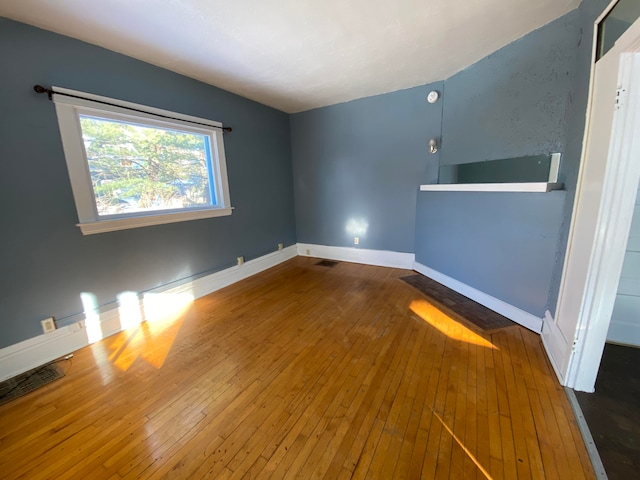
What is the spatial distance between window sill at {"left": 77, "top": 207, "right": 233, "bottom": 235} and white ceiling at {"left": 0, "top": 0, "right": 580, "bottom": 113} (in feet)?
4.82

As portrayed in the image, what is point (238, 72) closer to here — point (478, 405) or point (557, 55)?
point (557, 55)

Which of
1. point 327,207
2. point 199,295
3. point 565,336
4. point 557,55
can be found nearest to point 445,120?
point 557,55

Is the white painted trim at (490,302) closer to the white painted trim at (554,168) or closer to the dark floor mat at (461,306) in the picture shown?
the dark floor mat at (461,306)

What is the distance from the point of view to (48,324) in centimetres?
196

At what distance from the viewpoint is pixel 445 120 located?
3127 millimetres

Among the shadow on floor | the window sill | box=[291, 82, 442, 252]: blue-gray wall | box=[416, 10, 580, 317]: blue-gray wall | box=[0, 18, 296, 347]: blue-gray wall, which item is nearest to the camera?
the shadow on floor

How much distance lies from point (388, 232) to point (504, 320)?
1880 mm

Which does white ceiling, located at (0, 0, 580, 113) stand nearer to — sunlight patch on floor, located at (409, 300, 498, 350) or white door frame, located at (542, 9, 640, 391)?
white door frame, located at (542, 9, 640, 391)

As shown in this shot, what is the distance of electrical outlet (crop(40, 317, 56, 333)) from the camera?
1.94 meters

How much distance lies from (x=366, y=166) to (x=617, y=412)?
3.35 metres

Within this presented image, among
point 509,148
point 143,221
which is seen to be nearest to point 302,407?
point 143,221

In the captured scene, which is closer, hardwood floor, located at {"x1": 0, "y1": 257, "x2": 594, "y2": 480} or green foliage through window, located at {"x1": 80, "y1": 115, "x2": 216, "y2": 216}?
hardwood floor, located at {"x1": 0, "y1": 257, "x2": 594, "y2": 480}

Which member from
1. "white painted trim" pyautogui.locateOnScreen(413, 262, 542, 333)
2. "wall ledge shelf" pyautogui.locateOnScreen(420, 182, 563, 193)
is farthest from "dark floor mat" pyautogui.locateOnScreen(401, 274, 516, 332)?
"wall ledge shelf" pyautogui.locateOnScreen(420, 182, 563, 193)

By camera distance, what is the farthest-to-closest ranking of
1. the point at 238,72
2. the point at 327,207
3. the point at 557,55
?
the point at 327,207
the point at 238,72
the point at 557,55
